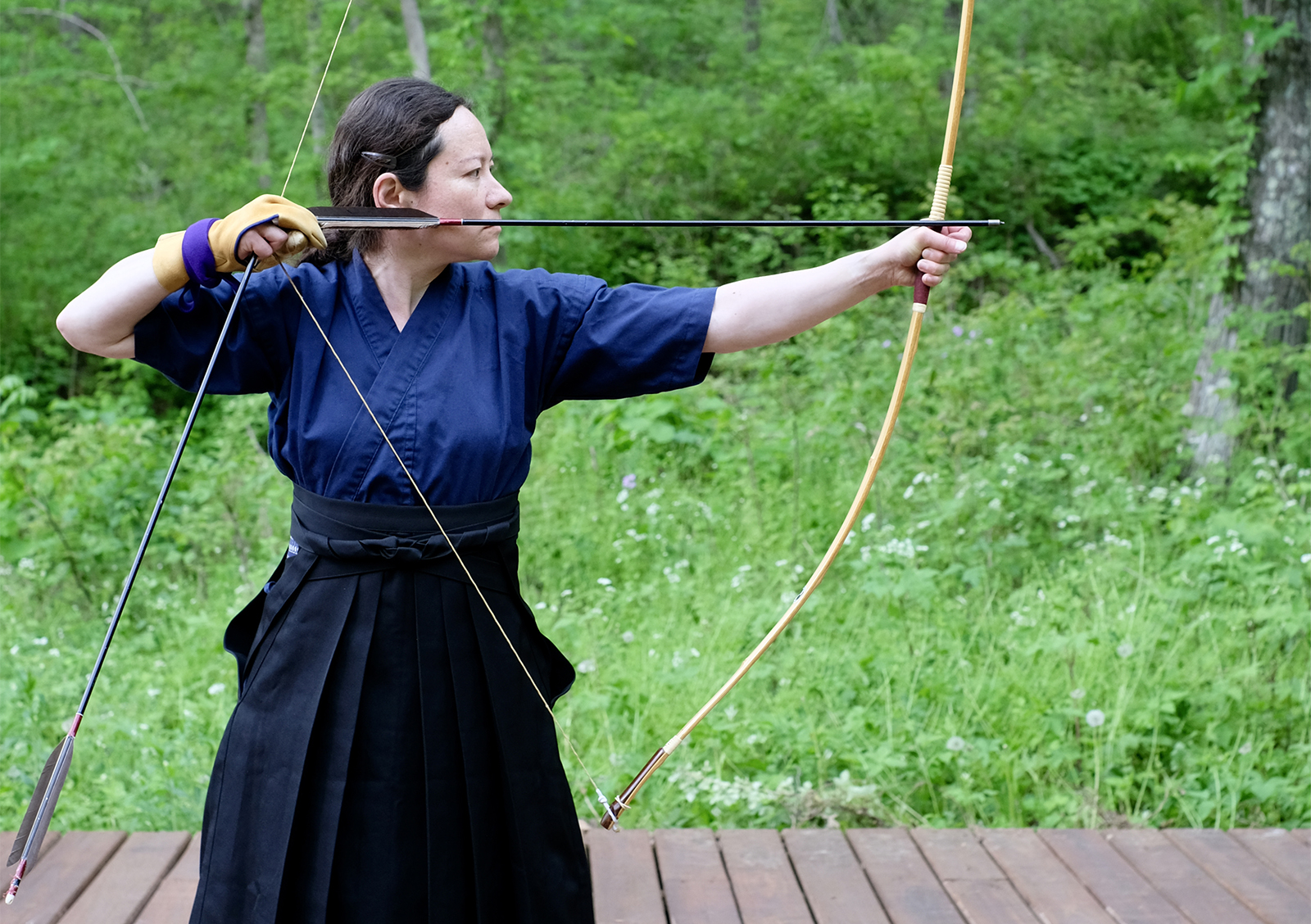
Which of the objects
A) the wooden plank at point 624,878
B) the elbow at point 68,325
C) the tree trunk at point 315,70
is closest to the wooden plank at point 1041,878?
the wooden plank at point 624,878

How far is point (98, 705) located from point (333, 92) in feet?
20.8

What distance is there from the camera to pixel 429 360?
1.47 meters

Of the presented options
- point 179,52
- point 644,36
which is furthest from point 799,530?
point 644,36

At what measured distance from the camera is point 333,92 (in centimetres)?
850

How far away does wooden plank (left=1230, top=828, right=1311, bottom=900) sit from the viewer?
2.21 m

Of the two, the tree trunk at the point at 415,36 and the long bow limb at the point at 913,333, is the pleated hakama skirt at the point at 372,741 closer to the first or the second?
the long bow limb at the point at 913,333

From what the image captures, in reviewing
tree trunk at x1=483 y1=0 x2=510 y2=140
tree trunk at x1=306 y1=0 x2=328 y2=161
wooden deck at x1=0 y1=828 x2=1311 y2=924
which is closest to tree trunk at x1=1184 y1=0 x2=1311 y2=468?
wooden deck at x1=0 y1=828 x2=1311 y2=924

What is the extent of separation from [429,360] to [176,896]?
1.28m

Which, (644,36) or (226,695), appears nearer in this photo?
(226,695)

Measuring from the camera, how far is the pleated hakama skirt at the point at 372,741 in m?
1.44

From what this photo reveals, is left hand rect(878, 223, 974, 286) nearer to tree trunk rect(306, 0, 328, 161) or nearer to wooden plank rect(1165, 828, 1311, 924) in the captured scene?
wooden plank rect(1165, 828, 1311, 924)

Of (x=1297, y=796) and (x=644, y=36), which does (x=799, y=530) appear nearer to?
(x=1297, y=796)

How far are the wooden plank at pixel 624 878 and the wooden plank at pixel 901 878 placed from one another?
0.41 meters

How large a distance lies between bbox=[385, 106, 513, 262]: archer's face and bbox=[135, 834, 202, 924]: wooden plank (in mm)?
1228
